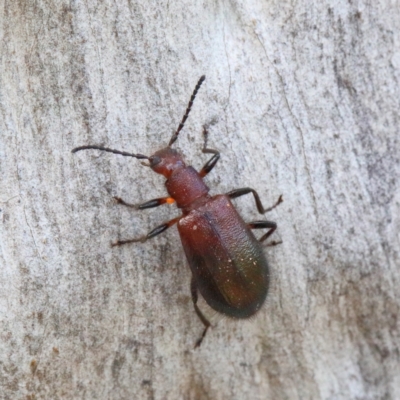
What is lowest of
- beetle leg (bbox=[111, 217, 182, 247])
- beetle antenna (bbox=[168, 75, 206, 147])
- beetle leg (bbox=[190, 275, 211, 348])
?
beetle leg (bbox=[190, 275, 211, 348])

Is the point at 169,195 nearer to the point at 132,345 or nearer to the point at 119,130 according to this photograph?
the point at 119,130

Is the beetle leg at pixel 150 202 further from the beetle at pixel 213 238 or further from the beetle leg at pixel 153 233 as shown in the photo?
the beetle leg at pixel 153 233

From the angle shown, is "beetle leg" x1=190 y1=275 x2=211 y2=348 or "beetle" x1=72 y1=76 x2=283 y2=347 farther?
"beetle leg" x1=190 y1=275 x2=211 y2=348

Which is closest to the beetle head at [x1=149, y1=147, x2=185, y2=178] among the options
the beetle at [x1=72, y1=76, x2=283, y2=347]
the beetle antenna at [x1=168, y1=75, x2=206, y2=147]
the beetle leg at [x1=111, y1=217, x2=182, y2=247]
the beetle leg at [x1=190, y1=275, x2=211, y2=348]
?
the beetle at [x1=72, y1=76, x2=283, y2=347]

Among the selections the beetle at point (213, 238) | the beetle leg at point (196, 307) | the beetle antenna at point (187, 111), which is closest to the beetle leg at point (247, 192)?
the beetle at point (213, 238)

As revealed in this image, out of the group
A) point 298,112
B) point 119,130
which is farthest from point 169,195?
point 298,112

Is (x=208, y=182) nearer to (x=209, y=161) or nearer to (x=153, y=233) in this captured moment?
(x=209, y=161)

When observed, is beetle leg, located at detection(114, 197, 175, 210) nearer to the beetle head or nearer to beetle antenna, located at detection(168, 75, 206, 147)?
the beetle head
